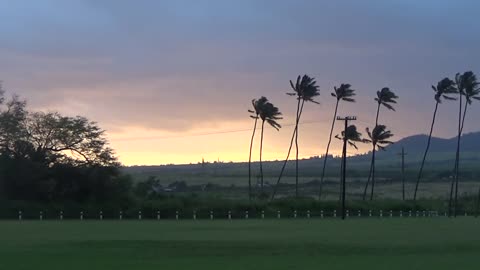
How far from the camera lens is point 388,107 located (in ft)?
415

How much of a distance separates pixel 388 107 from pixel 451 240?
86693 mm

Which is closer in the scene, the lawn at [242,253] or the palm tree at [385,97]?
the lawn at [242,253]

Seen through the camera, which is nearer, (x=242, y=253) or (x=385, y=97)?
(x=242, y=253)

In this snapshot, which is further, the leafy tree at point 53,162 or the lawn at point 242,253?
the leafy tree at point 53,162

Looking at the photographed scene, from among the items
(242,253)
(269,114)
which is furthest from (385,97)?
(242,253)

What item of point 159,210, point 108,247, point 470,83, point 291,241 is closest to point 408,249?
point 291,241

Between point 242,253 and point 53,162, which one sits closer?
point 242,253

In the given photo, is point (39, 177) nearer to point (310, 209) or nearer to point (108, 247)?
point (310, 209)

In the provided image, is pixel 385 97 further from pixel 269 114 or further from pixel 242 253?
pixel 242 253

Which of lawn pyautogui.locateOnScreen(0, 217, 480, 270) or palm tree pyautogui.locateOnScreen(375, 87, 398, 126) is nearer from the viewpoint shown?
lawn pyautogui.locateOnScreen(0, 217, 480, 270)

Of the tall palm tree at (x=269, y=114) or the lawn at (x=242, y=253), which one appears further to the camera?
the tall palm tree at (x=269, y=114)

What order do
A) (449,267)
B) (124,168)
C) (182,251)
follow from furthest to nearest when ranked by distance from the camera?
(124,168)
(182,251)
(449,267)

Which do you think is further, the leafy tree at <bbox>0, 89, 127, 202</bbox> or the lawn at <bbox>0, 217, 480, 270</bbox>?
the leafy tree at <bbox>0, 89, 127, 202</bbox>

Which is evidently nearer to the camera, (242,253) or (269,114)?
(242,253)
